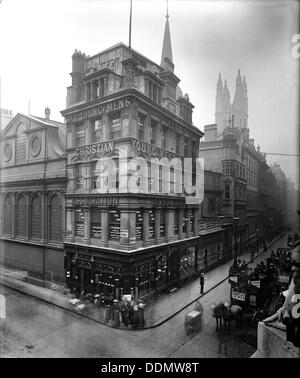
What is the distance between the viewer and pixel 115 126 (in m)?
8.26

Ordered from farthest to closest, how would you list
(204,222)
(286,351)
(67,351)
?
(204,222), (67,351), (286,351)

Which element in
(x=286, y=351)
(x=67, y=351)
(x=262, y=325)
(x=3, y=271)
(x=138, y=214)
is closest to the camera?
(x=286, y=351)

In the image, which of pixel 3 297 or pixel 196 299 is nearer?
pixel 196 299

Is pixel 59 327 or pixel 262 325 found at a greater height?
pixel 262 325

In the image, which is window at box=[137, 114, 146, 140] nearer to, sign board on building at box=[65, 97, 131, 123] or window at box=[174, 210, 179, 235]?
sign board on building at box=[65, 97, 131, 123]

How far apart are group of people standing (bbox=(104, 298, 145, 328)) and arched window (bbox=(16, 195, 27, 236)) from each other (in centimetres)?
543

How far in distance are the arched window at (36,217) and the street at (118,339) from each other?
335 centimetres

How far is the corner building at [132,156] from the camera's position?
7.69 m

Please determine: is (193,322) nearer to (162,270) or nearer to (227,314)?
(227,314)

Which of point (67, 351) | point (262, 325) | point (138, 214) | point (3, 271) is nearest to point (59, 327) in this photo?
point (67, 351)

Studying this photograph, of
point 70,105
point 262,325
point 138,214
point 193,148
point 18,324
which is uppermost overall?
point 70,105

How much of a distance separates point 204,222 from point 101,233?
3432 millimetres

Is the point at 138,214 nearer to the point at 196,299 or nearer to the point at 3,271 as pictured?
the point at 196,299

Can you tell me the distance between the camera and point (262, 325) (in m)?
4.34
